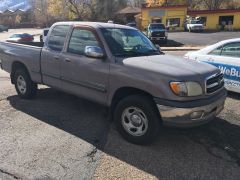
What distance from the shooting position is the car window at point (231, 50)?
7.33 metres

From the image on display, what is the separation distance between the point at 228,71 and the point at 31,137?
4732 mm

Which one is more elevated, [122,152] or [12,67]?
[12,67]

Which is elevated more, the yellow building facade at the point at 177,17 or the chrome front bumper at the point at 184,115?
the yellow building facade at the point at 177,17

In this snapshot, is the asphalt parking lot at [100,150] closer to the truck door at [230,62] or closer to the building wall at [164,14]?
the truck door at [230,62]

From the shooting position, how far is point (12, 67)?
748 centimetres

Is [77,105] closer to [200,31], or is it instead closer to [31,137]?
[31,137]

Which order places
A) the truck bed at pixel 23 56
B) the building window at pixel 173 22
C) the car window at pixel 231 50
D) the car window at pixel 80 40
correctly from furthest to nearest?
the building window at pixel 173 22 → the car window at pixel 231 50 → the truck bed at pixel 23 56 → the car window at pixel 80 40

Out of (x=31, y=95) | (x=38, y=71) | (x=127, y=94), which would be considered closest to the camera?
(x=127, y=94)

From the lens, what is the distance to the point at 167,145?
4891mm

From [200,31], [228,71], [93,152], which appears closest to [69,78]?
[93,152]

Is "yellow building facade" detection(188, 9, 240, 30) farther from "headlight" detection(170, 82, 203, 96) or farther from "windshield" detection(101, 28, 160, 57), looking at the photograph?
"headlight" detection(170, 82, 203, 96)

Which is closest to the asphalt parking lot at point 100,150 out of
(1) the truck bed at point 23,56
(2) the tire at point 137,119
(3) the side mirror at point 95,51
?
(2) the tire at point 137,119

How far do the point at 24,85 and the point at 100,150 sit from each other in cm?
337

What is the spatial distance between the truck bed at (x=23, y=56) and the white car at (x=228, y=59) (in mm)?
4095
